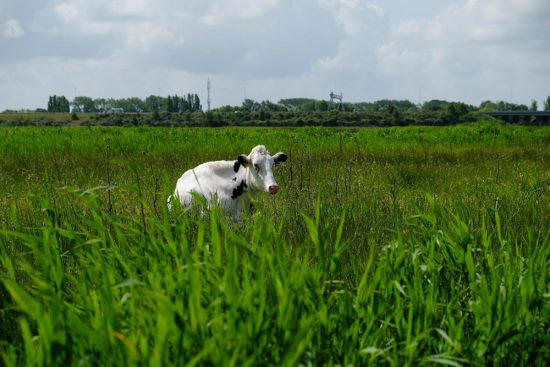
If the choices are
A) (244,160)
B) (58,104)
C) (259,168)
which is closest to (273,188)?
(259,168)

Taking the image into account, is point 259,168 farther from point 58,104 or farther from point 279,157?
point 58,104

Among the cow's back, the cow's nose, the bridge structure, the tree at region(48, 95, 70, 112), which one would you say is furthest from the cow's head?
the tree at region(48, 95, 70, 112)

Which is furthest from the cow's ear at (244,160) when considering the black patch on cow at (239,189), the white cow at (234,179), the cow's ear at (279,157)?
the cow's ear at (279,157)

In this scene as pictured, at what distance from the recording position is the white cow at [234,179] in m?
7.35

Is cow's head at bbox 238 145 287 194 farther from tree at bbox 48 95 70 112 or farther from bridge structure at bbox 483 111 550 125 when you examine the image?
tree at bbox 48 95 70 112

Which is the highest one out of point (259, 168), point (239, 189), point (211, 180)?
point (259, 168)

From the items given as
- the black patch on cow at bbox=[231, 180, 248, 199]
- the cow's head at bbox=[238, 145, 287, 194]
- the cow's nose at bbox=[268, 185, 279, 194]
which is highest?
the cow's head at bbox=[238, 145, 287, 194]

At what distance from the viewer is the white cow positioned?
7348 millimetres

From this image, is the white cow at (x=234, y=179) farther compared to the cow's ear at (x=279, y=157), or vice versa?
the cow's ear at (x=279, y=157)

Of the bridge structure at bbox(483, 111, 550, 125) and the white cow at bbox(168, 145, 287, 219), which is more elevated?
the white cow at bbox(168, 145, 287, 219)

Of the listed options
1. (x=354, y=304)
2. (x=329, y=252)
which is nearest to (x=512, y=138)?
(x=329, y=252)

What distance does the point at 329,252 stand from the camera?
4.41m

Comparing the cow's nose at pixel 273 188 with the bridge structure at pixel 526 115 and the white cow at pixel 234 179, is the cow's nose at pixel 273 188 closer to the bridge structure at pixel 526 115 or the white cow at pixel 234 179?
the white cow at pixel 234 179

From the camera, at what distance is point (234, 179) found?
7.63m
